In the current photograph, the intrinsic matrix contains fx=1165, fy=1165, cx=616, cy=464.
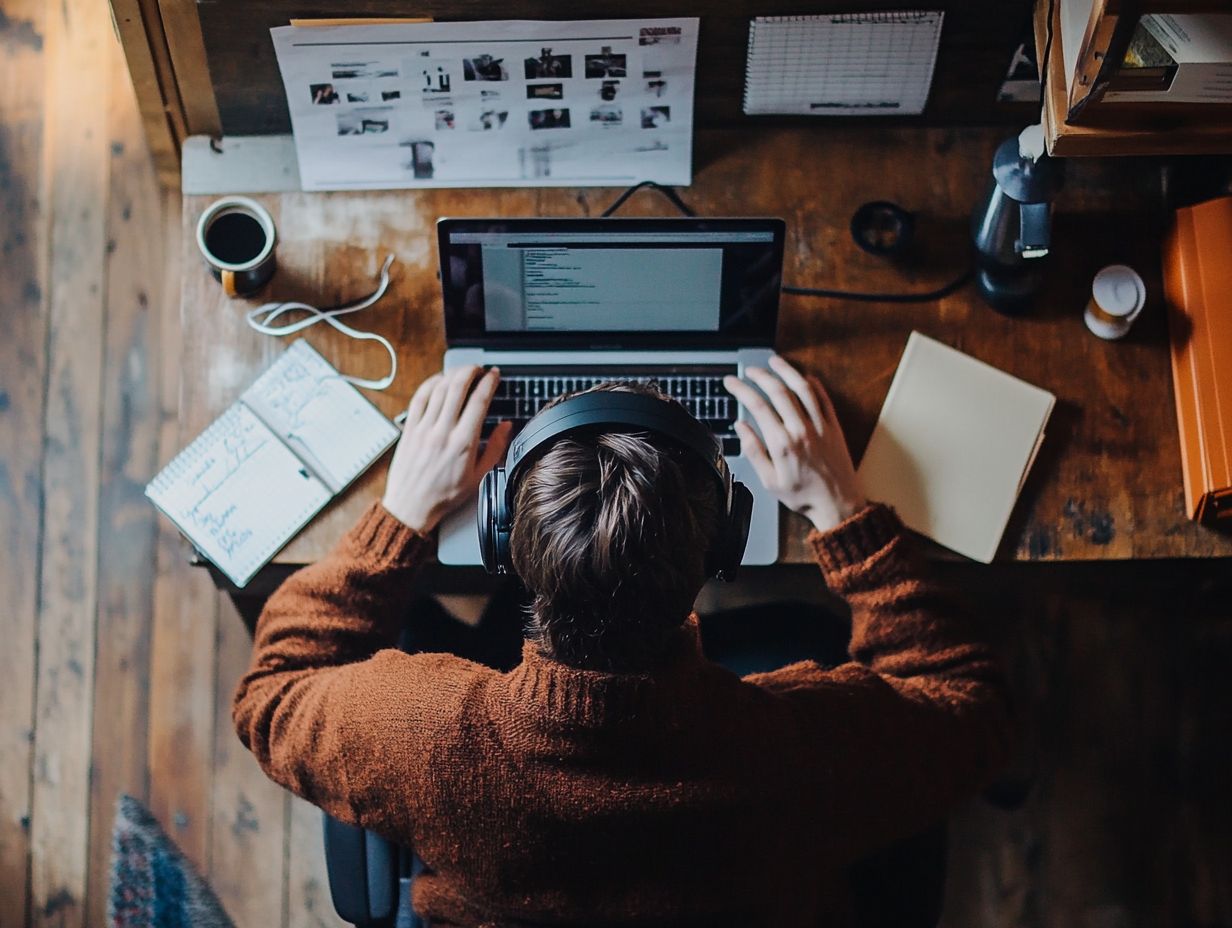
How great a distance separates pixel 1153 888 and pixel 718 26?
1461mm

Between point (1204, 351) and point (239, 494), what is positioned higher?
point (1204, 351)

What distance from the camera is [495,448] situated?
1.34 m

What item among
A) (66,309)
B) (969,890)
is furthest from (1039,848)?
(66,309)

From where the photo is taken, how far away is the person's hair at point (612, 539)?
897mm

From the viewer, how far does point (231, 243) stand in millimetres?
1376

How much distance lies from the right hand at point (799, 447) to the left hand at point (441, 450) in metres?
0.29

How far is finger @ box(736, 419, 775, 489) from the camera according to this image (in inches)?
52.2

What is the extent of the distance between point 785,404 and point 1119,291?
16.5 inches

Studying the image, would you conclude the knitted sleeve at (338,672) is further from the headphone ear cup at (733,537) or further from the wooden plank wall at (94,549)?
the wooden plank wall at (94,549)

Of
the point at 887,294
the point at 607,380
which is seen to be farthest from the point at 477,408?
the point at 887,294

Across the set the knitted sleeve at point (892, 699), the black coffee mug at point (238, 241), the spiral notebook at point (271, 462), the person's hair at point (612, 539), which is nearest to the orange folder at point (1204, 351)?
the knitted sleeve at point (892, 699)

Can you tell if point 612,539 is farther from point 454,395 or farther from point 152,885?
point 152,885

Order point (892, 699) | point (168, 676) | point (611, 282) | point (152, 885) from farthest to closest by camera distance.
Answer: point (168, 676)
point (152, 885)
point (611, 282)
point (892, 699)

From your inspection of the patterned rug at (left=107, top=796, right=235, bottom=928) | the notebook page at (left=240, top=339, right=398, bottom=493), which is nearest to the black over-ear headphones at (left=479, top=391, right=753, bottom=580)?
the notebook page at (left=240, top=339, right=398, bottom=493)
